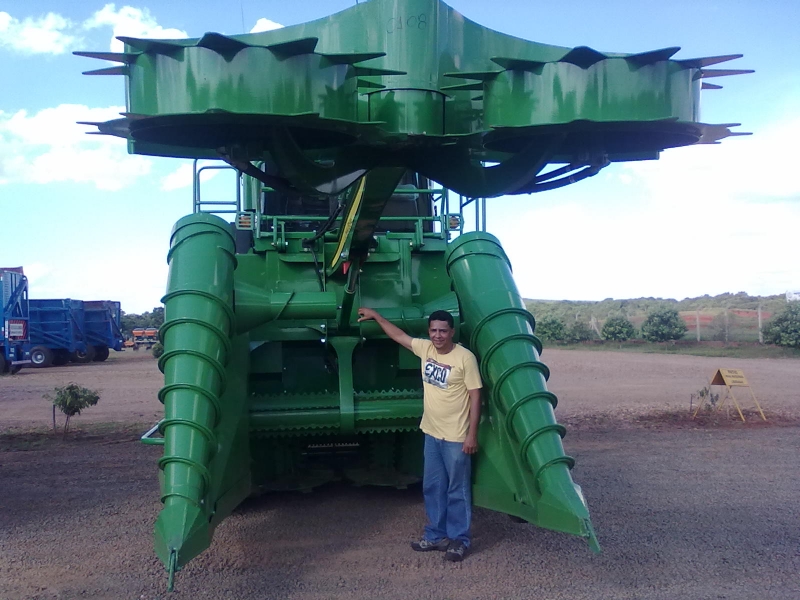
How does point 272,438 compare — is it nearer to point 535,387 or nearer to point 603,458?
point 535,387

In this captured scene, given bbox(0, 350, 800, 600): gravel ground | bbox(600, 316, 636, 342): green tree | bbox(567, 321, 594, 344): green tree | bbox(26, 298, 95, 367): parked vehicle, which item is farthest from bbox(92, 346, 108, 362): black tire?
bbox(600, 316, 636, 342): green tree

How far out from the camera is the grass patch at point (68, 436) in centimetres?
973

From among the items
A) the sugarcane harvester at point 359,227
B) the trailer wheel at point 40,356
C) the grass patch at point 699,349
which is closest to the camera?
the sugarcane harvester at point 359,227

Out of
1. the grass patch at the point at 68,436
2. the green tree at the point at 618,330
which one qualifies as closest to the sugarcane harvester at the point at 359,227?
the grass patch at the point at 68,436

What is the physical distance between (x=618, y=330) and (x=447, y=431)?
2880 cm

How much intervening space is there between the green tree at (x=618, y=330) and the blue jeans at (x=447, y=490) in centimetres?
2851

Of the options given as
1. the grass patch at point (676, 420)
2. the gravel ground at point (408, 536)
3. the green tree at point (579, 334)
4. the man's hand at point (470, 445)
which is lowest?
the grass patch at point (676, 420)

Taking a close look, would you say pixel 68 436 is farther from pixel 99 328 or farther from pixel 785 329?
pixel 785 329

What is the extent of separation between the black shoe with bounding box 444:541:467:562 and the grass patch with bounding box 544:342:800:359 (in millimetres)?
23040

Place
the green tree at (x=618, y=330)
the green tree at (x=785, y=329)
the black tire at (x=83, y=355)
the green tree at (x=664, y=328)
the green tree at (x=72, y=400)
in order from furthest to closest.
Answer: the green tree at (x=618, y=330) < the green tree at (x=664, y=328) < the black tire at (x=83, y=355) < the green tree at (x=785, y=329) < the green tree at (x=72, y=400)

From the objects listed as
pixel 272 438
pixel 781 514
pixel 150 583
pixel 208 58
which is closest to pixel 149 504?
pixel 272 438

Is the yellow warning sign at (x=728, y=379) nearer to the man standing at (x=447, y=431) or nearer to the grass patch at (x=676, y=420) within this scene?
the grass patch at (x=676, y=420)

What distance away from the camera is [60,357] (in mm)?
26562

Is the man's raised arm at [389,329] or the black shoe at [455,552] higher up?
the man's raised arm at [389,329]
